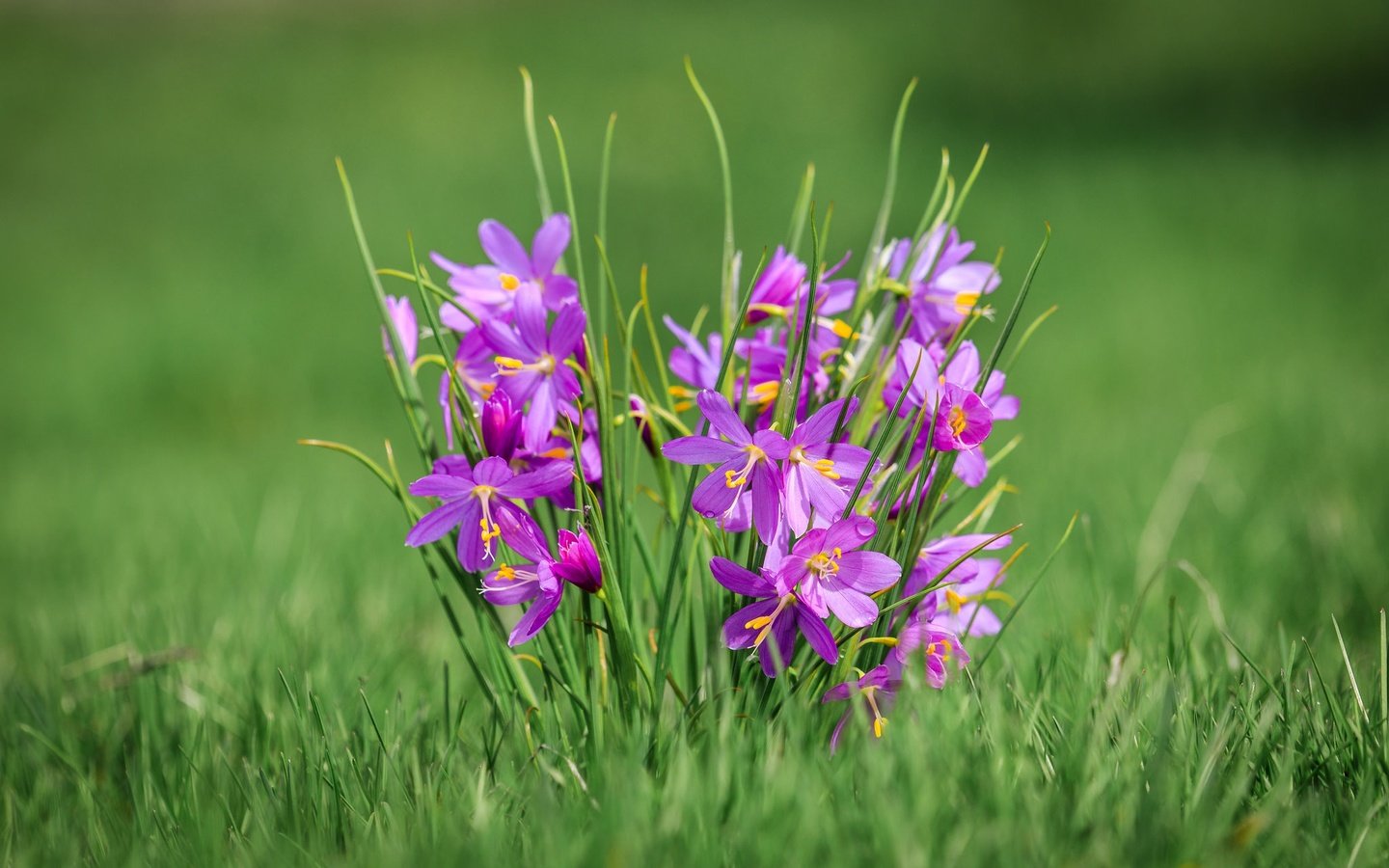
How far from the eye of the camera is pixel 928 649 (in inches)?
44.5

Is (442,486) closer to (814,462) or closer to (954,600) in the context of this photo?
(814,462)

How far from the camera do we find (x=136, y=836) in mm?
1151

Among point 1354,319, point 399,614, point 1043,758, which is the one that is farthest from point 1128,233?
point 1043,758

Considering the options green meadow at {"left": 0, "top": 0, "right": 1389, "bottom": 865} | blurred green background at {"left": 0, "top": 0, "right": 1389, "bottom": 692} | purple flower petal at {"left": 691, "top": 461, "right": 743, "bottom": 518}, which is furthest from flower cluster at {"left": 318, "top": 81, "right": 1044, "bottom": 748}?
blurred green background at {"left": 0, "top": 0, "right": 1389, "bottom": 692}

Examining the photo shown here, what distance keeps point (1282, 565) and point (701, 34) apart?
7545 millimetres

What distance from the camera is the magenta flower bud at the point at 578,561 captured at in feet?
3.52

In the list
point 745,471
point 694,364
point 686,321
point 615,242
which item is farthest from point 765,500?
point 615,242

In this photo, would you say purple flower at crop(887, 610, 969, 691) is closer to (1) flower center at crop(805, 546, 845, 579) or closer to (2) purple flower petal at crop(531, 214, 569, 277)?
(1) flower center at crop(805, 546, 845, 579)

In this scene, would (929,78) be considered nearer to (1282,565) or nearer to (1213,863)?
(1282,565)

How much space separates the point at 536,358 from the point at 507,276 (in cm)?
14

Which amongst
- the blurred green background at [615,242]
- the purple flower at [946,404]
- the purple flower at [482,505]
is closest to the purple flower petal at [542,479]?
the purple flower at [482,505]

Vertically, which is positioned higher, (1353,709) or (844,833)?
(844,833)

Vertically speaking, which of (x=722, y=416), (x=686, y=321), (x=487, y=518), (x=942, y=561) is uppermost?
(x=722, y=416)

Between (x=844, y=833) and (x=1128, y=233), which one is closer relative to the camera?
(x=844, y=833)
